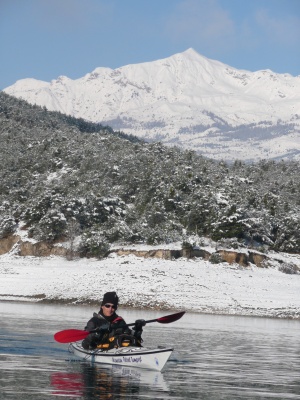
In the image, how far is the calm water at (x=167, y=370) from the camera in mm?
22586

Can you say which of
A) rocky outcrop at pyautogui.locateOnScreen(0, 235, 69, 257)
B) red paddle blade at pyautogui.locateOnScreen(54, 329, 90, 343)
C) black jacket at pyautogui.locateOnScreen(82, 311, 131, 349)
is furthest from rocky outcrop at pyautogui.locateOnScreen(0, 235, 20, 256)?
black jacket at pyautogui.locateOnScreen(82, 311, 131, 349)

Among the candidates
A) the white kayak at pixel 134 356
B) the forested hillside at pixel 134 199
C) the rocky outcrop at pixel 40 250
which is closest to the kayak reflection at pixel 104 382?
the white kayak at pixel 134 356

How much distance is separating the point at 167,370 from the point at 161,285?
47.7 m

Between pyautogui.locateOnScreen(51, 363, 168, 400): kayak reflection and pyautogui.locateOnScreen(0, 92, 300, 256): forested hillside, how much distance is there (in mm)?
63774

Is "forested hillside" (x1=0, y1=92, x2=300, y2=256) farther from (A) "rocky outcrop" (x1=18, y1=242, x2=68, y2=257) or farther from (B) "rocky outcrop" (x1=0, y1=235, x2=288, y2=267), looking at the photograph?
(B) "rocky outcrop" (x1=0, y1=235, x2=288, y2=267)

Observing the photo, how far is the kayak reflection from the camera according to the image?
22156 mm

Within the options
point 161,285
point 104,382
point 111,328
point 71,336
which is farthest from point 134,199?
point 104,382

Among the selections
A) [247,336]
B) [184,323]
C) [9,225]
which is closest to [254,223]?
[9,225]

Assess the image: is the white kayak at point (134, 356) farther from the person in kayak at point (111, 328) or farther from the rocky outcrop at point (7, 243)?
the rocky outcrop at point (7, 243)

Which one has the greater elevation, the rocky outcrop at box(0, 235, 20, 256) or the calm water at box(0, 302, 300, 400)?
the rocky outcrop at box(0, 235, 20, 256)

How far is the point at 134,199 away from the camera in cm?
11012

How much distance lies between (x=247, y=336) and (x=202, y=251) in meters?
46.0

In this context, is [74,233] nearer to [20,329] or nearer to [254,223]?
[254,223]

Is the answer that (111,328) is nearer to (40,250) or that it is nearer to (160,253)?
(160,253)
